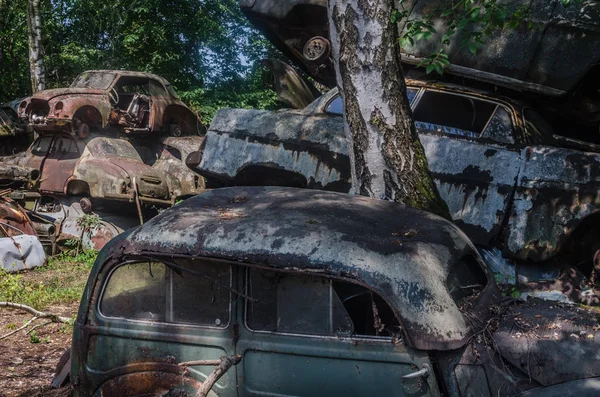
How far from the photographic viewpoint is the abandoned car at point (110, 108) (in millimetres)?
11055

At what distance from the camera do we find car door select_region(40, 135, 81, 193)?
10758 mm

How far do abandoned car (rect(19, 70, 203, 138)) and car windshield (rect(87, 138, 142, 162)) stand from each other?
34 centimetres

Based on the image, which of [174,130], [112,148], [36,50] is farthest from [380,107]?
[36,50]

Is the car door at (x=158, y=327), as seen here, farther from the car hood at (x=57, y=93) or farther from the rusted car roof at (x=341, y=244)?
the car hood at (x=57, y=93)

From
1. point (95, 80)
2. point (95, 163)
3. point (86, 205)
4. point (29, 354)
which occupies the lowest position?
point (29, 354)

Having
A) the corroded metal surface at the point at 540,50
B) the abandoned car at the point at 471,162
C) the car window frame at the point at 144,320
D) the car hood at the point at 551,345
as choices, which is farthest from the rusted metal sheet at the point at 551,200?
the car window frame at the point at 144,320

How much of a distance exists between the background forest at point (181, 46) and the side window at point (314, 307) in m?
14.5

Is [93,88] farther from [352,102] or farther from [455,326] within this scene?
[455,326]

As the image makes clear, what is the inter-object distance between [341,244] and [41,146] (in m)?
9.63

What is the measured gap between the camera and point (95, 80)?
1225cm

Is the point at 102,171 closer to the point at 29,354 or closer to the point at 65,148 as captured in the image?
the point at 65,148

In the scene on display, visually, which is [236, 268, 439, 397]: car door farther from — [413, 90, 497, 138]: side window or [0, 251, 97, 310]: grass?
[0, 251, 97, 310]: grass

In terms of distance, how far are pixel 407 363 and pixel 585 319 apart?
105 centimetres

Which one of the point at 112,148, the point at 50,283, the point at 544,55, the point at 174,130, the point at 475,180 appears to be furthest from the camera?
the point at 174,130
